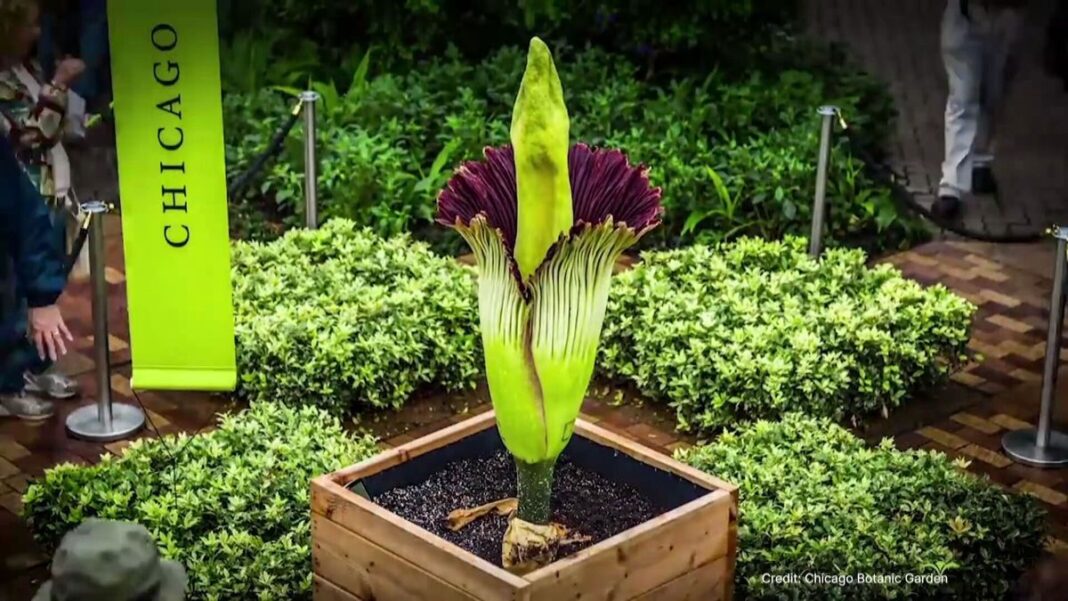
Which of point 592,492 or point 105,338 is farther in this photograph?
point 105,338

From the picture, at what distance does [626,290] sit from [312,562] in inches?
94.7

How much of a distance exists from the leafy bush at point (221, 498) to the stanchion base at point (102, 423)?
0.48 metres

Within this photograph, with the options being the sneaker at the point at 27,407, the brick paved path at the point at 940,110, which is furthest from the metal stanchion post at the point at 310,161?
the brick paved path at the point at 940,110

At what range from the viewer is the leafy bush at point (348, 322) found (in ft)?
19.5

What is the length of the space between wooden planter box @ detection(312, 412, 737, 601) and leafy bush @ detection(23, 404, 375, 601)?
244 millimetres

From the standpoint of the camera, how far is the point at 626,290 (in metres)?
6.57

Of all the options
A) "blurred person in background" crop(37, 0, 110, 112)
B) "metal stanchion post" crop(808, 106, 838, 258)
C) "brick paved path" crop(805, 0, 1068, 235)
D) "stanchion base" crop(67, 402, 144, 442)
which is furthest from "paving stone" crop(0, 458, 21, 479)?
"brick paved path" crop(805, 0, 1068, 235)

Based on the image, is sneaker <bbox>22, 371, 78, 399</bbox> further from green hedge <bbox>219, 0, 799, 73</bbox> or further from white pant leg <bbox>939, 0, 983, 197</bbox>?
white pant leg <bbox>939, 0, 983, 197</bbox>

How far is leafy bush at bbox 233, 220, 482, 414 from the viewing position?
595 cm

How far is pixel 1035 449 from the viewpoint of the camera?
5.88m

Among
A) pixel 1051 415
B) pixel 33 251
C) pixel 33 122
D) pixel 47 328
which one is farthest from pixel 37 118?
pixel 1051 415

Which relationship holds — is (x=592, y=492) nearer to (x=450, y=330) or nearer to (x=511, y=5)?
(x=450, y=330)

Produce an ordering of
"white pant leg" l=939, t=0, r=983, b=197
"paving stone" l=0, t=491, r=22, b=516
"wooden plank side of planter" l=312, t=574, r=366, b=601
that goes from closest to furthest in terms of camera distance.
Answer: "wooden plank side of planter" l=312, t=574, r=366, b=601 → "paving stone" l=0, t=491, r=22, b=516 → "white pant leg" l=939, t=0, r=983, b=197

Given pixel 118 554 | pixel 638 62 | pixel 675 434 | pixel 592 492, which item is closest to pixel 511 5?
pixel 638 62
